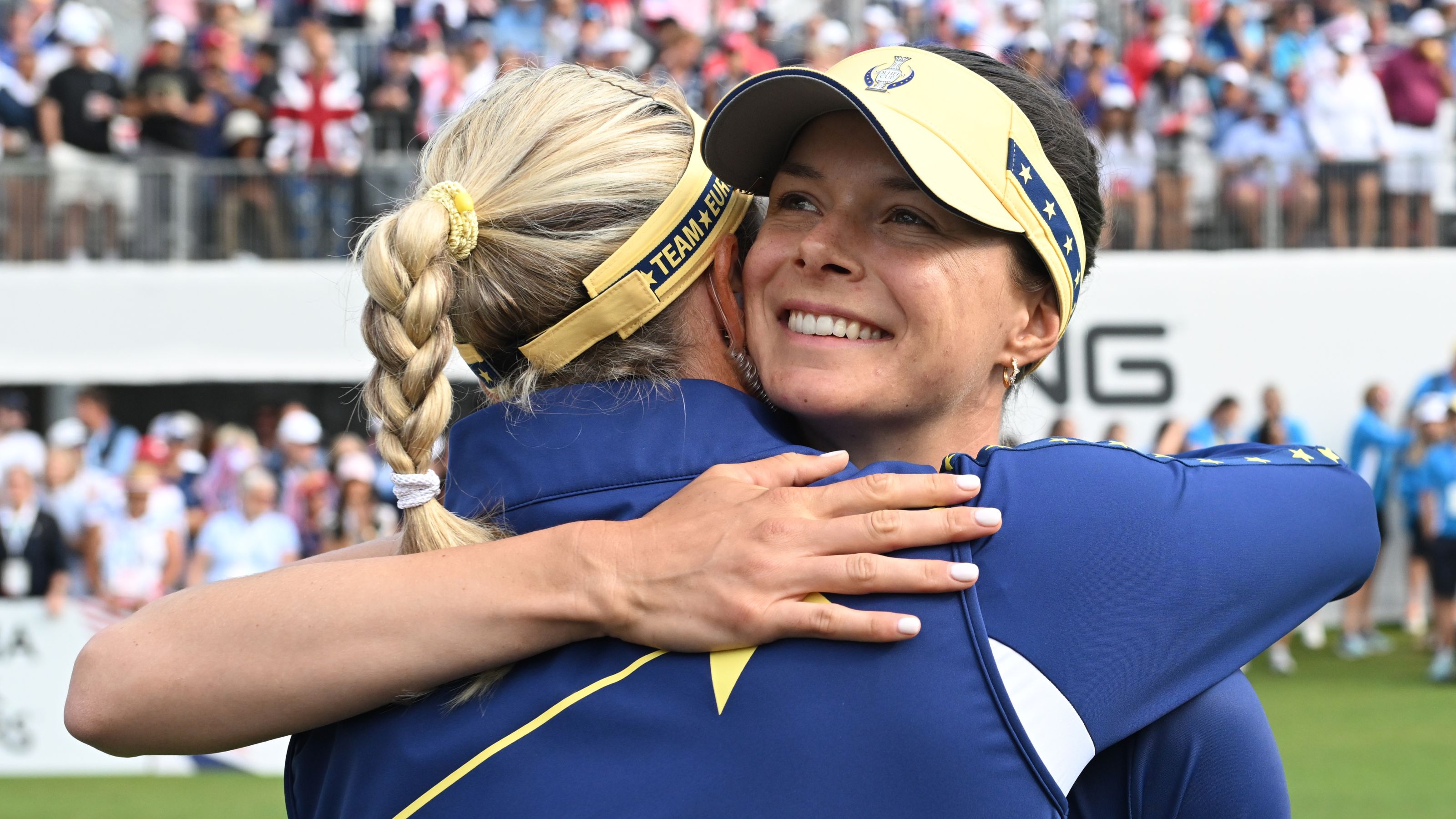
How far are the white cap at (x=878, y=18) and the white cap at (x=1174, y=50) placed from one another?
8.83 feet

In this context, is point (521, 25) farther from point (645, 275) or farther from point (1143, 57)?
point (645, 275)

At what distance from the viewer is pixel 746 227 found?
2.18 meters

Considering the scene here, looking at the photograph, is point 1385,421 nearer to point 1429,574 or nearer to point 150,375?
point 1429,574

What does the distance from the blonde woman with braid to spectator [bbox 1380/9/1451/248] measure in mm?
12625

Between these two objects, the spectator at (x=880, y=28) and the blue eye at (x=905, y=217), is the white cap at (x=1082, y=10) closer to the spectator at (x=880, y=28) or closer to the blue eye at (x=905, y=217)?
the spectator at (x=880, y=28)

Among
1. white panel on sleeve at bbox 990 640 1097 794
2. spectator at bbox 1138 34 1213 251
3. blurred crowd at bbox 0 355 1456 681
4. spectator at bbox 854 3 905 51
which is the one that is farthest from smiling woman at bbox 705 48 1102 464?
spectator at bbox 854 3 905 51

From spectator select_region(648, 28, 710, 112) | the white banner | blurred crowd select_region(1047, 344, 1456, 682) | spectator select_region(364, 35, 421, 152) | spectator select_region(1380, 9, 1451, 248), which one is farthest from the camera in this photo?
spectator select_region(364, 35, 421, 152)

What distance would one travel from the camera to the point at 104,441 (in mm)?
12945

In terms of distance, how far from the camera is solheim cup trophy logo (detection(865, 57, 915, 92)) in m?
1.89

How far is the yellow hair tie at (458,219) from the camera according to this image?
1828 millimetres

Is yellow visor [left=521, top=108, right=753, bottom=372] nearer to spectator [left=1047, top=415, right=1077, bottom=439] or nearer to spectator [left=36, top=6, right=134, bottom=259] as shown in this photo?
→ spectator [left=1047, top=415, right=1077, bottom=439]

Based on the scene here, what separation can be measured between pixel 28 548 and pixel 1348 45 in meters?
11.5

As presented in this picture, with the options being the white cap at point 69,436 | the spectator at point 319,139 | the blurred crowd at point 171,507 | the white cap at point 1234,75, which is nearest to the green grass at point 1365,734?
the white cap at point 1234,75

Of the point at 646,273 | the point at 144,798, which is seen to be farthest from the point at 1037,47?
the point at 646,273
